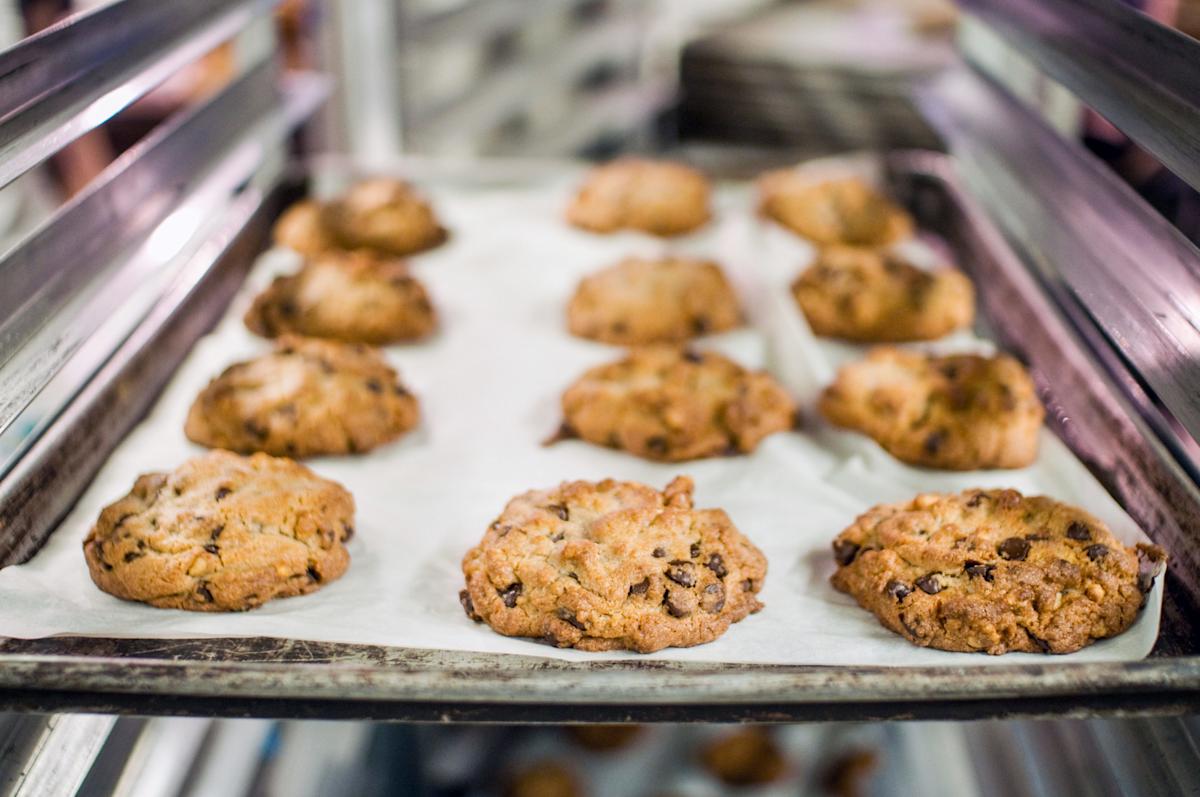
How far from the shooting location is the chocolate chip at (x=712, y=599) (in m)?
1.68

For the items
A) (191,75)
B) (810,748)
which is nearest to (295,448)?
(810,748)

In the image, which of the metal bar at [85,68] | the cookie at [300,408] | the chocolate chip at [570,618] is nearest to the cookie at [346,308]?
the cookie at [300,408]

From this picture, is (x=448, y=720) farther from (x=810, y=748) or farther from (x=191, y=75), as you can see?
(x=191, y=75)

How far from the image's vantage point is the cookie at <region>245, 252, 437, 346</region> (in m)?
2.76

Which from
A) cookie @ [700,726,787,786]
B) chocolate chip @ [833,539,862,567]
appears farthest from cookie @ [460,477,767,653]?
cookie @ [700,726,787,786]

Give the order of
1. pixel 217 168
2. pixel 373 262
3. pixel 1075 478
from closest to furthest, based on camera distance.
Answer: pixel 1075 478
pixel 217 168
pixel 373 262

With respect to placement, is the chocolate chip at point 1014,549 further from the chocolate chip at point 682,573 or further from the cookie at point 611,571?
the chocolate chip at point 682,573

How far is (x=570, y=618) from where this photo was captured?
165 cm

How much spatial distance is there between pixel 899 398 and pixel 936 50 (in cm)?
338

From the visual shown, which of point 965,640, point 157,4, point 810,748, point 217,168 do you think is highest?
point 157,4

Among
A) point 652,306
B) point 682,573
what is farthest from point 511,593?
point 652,306

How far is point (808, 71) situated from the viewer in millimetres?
5062

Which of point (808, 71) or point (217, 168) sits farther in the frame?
point (808, 71)

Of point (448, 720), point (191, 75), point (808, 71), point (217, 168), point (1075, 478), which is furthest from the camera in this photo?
point (191, 75)
